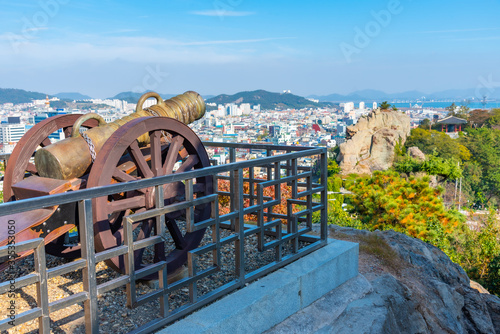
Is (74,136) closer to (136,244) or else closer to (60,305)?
(136,244)

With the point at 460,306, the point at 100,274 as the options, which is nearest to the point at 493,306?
the point at 460,306

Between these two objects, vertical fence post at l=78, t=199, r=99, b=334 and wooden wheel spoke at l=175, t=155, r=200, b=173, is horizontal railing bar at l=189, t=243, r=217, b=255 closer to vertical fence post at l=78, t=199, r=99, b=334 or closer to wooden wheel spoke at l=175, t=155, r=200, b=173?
vertical fence post at l=78, t=199, r=99, b=334

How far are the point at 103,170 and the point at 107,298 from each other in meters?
0.91

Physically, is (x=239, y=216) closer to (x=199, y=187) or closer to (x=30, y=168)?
(x=199, y=187)

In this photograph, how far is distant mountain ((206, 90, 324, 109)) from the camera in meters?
107

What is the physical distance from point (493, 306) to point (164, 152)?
17.2 ft

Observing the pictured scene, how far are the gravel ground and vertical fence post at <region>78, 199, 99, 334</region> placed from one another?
0.48 metres

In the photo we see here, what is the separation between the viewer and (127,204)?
329 centimetres

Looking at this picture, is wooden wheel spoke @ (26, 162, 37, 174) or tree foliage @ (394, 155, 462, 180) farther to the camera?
tree foliage @ (394, 155, 462, 180)

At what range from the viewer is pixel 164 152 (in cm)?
434

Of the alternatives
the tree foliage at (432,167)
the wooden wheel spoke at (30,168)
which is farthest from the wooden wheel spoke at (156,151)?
the tree foliage at (432,167)

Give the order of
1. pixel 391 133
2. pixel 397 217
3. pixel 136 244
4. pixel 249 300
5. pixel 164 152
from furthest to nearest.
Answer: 1. pixel 391 133
2. pixel 397 217
3. pixel 164 152
4. pixel 249 300
5. pixel 136 244

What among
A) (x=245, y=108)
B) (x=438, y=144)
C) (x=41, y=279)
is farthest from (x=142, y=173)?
(x=245, y=108)

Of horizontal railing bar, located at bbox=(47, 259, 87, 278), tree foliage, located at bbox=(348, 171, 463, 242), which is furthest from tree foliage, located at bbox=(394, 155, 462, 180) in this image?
horizontal railing bar, located at bbox=(47, 259, 87, 278)
